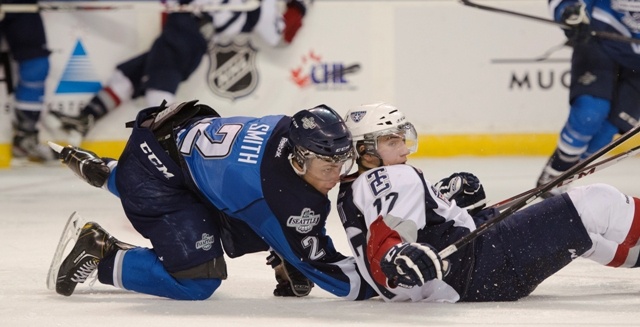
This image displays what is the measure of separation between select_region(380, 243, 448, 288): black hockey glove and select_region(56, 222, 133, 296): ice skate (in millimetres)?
1029

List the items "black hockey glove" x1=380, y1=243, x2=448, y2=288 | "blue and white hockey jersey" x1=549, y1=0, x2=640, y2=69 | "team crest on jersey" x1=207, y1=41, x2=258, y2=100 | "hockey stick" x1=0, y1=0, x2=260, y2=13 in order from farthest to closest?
"team crest on jersey" x1=207, y1=41, x2=258, y2=100, "hockey stick" x1=0, y1=0, x2=260, y2=13, "blue and white hockey jersey" x1=549, y1=0, x2=640, y2=69, "black hockey glove" x1=380, y1=243, x2=448, y2=288

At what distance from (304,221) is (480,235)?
487 mm

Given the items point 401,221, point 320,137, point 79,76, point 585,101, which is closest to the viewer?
point 401,221

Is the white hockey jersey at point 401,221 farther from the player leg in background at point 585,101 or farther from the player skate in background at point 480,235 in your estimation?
the player leg in background at point 585,101

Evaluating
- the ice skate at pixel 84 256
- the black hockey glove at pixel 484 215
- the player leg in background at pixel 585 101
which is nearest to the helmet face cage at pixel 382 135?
the black hockey glove at pixel 484 215

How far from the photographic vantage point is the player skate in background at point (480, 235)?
321 centimetres

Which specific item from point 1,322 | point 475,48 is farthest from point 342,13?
point 1,322

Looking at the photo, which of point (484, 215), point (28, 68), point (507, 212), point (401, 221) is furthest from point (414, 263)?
point (28, 68)

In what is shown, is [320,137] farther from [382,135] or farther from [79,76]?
[79,76]

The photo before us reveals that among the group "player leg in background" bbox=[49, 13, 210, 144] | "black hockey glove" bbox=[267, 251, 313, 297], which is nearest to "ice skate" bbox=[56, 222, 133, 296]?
"black hockey glove" bbox=[267, 251, 313, 297]

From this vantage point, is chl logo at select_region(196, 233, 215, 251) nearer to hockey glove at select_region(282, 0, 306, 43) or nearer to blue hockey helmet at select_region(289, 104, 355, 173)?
blue hockey helmet at select_region(289, 104, 355, 173)

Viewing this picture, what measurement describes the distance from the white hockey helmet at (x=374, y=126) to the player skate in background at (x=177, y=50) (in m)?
4.66

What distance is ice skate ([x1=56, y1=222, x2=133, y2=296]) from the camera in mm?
3566

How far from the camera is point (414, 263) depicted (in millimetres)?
2900
